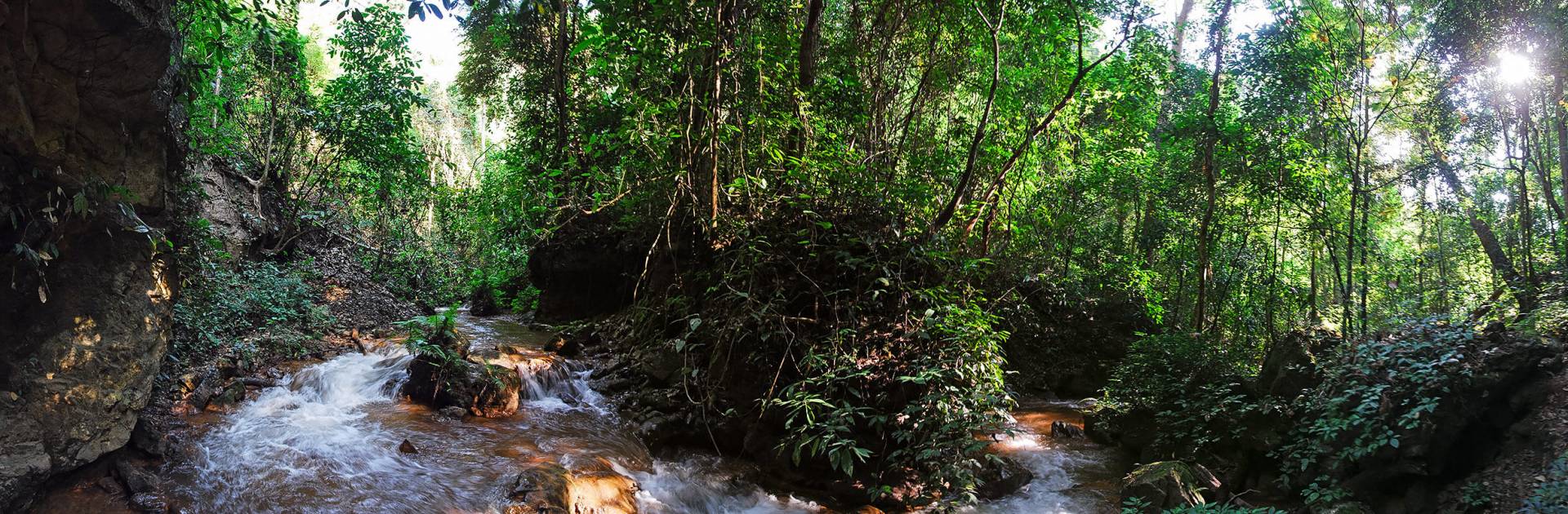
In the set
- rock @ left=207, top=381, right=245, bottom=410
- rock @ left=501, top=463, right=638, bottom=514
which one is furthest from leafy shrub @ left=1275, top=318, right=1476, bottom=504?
rock @ left=207, top=381, right=245, bottom=410

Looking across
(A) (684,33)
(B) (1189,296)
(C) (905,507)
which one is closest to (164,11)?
(A) (684,33)

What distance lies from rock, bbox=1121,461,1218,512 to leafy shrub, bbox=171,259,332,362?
28.1 ft

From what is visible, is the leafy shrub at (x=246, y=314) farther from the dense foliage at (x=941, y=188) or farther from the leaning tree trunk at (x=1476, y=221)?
the leaning tree trunk at (x=1476, y=221)

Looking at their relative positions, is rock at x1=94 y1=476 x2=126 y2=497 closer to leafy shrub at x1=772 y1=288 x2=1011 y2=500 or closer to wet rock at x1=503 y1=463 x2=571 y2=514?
wet rock at x1=503 y1=463 x2=571 y2=514

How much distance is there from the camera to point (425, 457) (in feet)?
18.9

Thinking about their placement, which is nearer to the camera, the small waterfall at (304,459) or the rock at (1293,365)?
the small waterfall at (304,459)

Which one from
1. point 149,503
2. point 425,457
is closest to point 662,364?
point 425,457

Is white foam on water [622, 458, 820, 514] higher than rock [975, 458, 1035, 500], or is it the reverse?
rock [975, 458, 1035, 500]

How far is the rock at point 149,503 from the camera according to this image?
4391 millimetres

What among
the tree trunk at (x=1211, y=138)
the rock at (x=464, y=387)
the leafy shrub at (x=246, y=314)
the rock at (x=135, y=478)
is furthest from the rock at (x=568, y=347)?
the tree trunk at (x=1211, y=138)

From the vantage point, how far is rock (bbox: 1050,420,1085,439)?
27.5ft

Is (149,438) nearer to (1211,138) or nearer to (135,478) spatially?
(135,478)

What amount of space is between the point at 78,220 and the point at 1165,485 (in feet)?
26.1

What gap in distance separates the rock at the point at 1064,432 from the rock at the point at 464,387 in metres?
6.55
